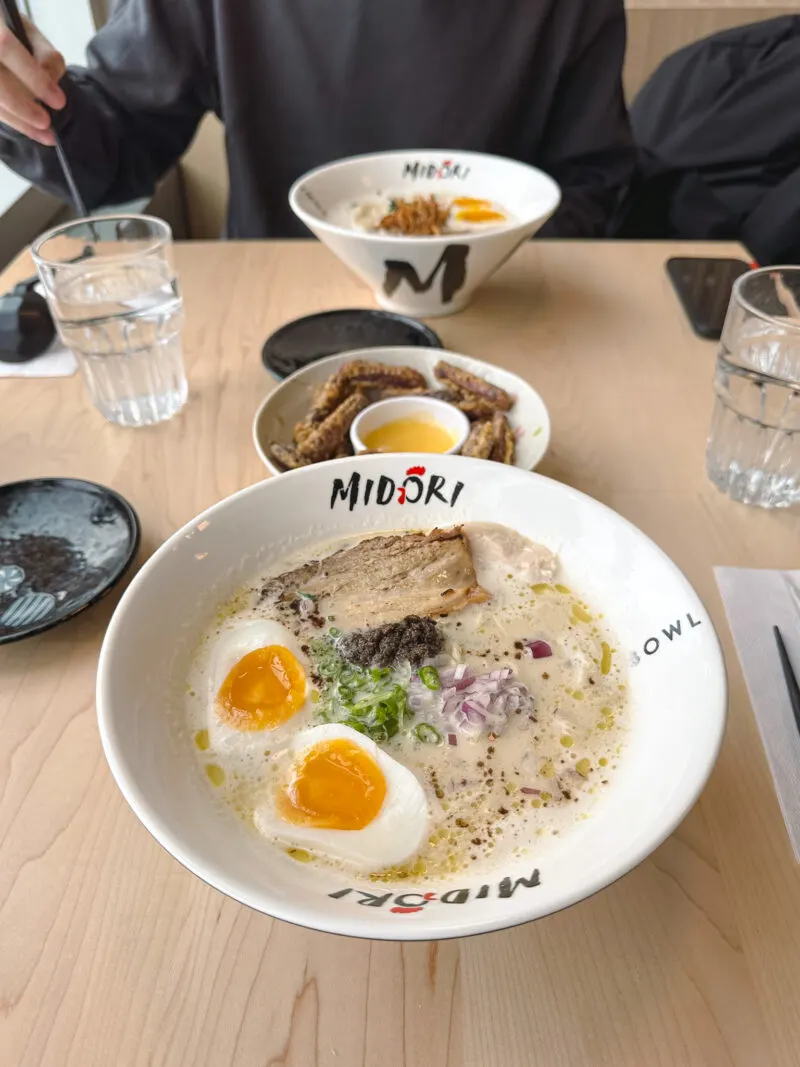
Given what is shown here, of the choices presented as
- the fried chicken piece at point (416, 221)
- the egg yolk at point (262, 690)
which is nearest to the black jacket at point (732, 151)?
the fried chicken piece at point (416, 221)

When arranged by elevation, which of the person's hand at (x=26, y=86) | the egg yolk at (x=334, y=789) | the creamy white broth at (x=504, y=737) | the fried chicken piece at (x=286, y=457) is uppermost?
the person's hand at (x=26, y=86)

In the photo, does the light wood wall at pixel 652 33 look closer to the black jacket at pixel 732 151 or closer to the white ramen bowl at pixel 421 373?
the black jacket at pixel 732 151

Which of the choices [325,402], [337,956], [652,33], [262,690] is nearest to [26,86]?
[325,402]

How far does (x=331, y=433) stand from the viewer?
1.18 m

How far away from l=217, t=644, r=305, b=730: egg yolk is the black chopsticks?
55 centimetres

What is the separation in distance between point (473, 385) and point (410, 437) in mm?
151

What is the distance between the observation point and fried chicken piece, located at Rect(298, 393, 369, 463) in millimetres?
1156

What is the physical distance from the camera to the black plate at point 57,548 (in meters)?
0.95

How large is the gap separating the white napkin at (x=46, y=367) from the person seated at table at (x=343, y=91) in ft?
2.13

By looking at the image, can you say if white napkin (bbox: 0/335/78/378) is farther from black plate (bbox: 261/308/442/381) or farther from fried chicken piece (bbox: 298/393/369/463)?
fried chicken piece (bbox: 298/393/369/463)

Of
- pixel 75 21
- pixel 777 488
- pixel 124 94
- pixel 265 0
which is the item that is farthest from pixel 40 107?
pixel 75 21

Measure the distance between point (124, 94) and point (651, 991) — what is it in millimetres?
2220

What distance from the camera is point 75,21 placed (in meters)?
2.96

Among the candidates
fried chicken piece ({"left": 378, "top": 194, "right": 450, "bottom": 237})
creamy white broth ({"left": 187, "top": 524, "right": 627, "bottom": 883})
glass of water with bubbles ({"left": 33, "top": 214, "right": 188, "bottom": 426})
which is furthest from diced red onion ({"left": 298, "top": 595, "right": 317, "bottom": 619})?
fried chicken piece ({"left": 378, "top": 194, "right": 450, "bottom": 237})
